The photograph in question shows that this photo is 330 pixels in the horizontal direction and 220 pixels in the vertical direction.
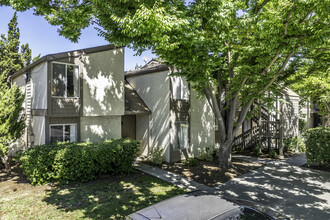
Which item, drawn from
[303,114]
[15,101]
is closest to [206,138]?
[15,101]

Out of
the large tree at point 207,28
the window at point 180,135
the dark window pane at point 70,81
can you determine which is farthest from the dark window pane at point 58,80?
the window at point 180,135

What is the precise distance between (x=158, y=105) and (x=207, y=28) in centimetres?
603

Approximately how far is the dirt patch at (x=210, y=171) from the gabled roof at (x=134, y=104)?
3681mm

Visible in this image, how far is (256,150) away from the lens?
1488 centimetres

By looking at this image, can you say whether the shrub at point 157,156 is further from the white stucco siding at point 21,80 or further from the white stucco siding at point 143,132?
the white stucco siding at point 21,80

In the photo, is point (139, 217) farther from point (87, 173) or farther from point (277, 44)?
point (277, 44)

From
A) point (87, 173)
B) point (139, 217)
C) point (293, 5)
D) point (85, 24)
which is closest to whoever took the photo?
point (139, 217)

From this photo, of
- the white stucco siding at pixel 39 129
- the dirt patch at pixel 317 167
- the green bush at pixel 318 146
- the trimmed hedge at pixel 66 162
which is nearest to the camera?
the trimmed hedge at pixel 66 162

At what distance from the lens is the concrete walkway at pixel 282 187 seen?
6.77 m

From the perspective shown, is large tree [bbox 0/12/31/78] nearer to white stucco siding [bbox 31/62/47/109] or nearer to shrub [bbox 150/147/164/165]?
white stucco siding [bbox 31/62/47/109]

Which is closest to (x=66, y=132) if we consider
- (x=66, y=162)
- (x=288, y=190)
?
(x=66, y=162)

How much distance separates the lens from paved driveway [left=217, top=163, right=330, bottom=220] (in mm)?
6688

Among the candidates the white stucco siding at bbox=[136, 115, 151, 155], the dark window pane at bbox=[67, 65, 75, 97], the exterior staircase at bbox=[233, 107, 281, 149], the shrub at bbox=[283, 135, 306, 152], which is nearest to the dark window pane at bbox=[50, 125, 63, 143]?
the dark window pane at bbox=[67, 65, 75, 97]

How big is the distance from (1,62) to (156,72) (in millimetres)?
12427
